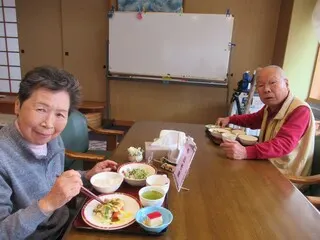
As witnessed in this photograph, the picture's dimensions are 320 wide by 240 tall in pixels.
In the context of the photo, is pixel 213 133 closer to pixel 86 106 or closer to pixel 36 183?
pixel 36 183

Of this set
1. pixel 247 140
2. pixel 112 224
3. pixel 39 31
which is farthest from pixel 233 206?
pixel 39 31

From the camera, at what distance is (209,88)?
404cm

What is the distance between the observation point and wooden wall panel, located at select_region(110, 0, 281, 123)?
3750 millimetres

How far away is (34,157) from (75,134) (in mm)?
870

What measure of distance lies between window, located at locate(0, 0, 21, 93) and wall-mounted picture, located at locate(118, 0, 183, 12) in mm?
1941

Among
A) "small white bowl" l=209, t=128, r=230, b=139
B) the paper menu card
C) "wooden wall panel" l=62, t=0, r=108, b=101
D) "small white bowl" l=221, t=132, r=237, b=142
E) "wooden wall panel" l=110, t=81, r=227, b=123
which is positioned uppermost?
"wooden wall panel" l=62, t=0, r=108, b=101

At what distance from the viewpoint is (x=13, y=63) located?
4.48 meters

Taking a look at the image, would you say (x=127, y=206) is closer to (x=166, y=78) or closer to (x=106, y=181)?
(x=106, y=181)

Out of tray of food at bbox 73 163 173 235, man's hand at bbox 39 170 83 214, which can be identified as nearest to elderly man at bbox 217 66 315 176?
tray of food at bbox 73 163 173 235

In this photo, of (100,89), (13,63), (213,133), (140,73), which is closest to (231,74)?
(140,73)

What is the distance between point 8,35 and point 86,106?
1.91m

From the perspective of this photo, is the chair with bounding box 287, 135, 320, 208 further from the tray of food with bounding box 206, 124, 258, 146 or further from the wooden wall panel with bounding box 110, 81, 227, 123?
the wooden wall panel with bounding box 110, 81, 227, 123

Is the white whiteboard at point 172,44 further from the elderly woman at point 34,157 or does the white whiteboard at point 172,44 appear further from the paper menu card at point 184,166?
→ the elderly woman at point 34,157

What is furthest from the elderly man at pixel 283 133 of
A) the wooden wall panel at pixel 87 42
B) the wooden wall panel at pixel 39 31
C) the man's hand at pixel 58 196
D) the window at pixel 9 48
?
the window at pixel 9 48
